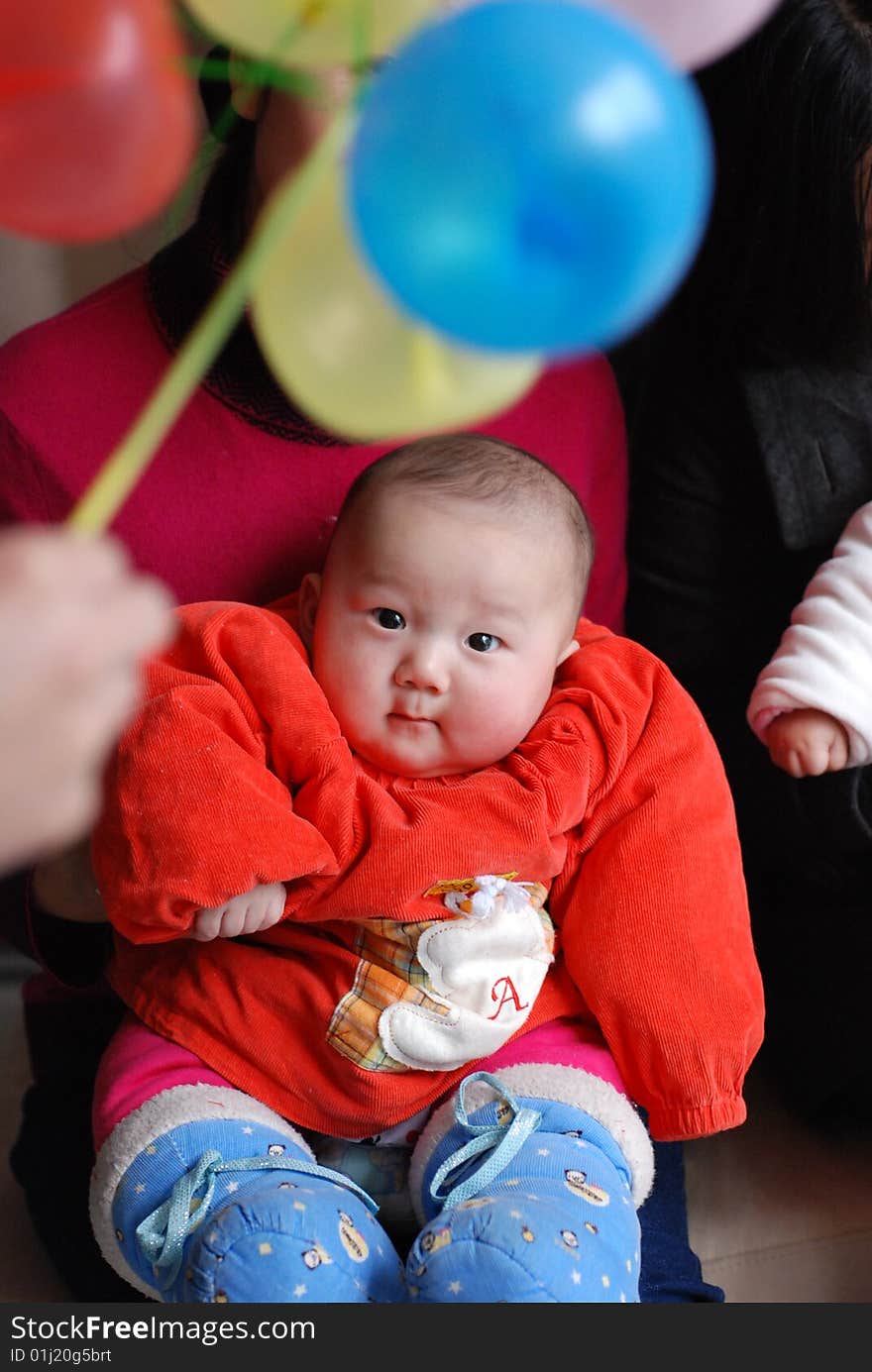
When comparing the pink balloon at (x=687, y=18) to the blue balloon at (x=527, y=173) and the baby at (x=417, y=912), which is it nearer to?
the blue balloon at (x=527, y=173)

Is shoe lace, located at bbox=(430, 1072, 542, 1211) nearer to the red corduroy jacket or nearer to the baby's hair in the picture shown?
the red corduroy jacket

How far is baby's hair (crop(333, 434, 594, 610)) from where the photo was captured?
92cm

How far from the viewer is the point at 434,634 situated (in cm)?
90

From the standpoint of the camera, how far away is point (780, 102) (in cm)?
109

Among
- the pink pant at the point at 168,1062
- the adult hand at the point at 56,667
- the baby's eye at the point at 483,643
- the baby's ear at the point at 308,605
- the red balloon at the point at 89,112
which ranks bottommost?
the pink pant at the point at 168,1062

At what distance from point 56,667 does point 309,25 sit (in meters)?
0.31

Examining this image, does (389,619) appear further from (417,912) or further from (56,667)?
(56,667)

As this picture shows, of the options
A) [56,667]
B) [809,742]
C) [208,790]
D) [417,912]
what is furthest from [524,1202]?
[56,667]

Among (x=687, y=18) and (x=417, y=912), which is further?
(x=417, y=912)

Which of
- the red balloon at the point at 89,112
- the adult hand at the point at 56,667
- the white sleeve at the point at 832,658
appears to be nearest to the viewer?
the adult hand at the point at 56,667

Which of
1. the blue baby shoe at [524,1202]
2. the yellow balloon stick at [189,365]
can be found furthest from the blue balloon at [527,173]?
the blue baby shoe at [524,1202]

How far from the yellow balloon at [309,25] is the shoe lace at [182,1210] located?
1.88ft

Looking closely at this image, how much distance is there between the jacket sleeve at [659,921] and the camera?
931 millimetres

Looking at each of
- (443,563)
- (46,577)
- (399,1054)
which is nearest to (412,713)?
(443,563)
